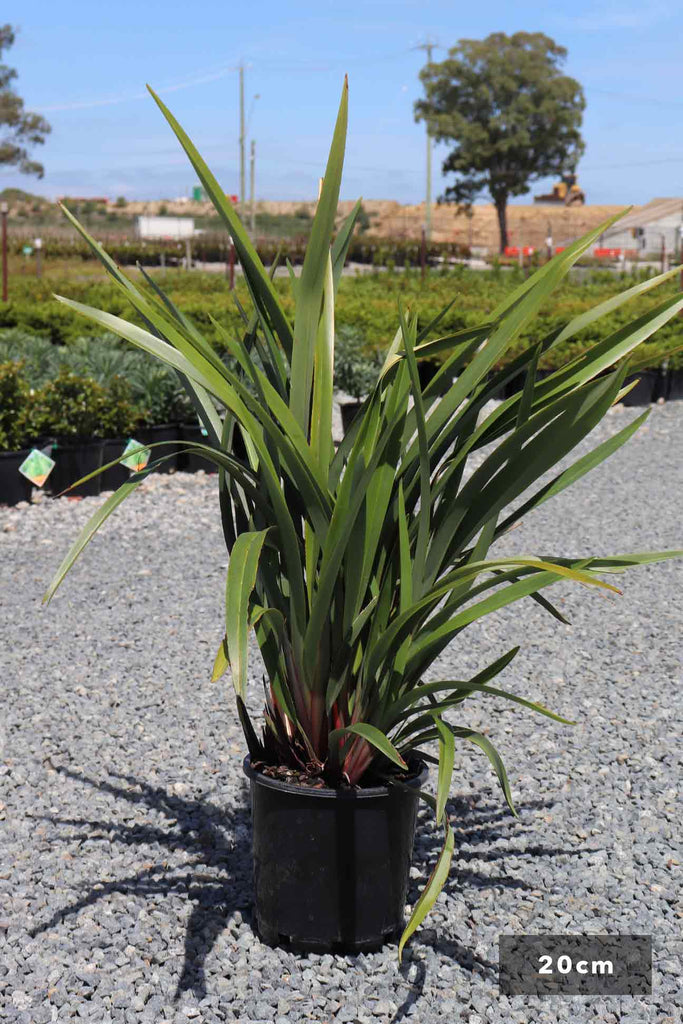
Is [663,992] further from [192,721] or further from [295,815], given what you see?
[192,721]

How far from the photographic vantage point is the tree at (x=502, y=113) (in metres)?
46.5

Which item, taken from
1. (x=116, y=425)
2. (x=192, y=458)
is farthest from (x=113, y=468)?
(x=192, y=458)

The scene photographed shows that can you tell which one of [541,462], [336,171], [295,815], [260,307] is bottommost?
[295,815]

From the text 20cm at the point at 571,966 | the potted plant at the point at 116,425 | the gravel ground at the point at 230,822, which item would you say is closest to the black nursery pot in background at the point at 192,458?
the potted plant at the point at 116,425

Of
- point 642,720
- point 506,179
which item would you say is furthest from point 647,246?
point 642,720

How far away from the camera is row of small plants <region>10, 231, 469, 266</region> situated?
29.8 meters

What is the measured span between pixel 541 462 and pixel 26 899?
1451 mm

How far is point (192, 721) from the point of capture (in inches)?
124

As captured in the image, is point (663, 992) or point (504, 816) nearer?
point (663, 992)

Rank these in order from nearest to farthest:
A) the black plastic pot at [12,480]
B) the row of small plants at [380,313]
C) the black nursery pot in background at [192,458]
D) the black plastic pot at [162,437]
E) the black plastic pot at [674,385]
→ the black plastic pot at [12,480]
the black plastic pot at [162,437]
the black nursery pot in background at [192,458]
the row of small plants at [380,313]
the black plastic pot at [674,385]

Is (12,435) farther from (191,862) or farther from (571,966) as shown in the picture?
(571,966)

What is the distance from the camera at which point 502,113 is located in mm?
46719

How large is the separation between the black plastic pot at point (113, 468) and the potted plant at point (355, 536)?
14.6ft

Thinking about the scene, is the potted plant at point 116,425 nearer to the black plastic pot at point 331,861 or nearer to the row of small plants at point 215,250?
the black plastic pot at point 331,861
